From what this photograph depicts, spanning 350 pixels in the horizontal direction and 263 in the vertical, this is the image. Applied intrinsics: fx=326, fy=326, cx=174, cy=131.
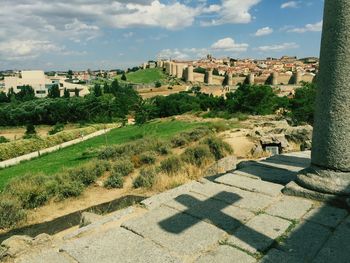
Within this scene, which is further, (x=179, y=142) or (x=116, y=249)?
(x=179, y=142)

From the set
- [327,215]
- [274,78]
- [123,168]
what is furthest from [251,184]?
[274,78]

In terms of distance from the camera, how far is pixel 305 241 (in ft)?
11.3

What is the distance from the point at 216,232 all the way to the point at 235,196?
112 cm

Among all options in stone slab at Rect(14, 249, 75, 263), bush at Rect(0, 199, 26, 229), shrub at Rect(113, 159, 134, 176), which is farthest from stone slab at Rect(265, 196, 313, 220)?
shrub at Rect(113, 159, 134, 176)

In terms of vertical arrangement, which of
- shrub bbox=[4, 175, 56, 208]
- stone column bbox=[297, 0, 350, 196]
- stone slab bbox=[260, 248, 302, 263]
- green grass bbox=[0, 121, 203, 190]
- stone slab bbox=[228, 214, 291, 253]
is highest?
stone column bbox=[297, 0, 350, 196]

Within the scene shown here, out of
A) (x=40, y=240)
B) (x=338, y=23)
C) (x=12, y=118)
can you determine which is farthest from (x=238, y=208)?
(x=12, y=118)

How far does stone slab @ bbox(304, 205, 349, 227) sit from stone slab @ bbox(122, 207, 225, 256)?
1197 mm

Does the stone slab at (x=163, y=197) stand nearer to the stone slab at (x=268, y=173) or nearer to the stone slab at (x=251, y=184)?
the stone slab at (x=251, y=184)

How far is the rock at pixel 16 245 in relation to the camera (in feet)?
11.1

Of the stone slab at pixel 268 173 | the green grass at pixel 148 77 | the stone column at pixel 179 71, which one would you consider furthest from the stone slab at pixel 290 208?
the stone column at pixel 179 71

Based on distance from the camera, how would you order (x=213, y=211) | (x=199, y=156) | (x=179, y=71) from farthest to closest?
(x=179, y=71) < (x=199, y=156) < (x=213, y=211)

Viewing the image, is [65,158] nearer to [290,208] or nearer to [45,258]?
[45,258]

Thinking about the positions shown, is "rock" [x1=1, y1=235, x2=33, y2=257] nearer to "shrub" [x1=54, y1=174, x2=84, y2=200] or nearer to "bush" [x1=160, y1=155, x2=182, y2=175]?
"shrub" [x1=54, y1=174, x2=84, y2=200]

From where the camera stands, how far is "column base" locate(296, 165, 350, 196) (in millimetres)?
4363
